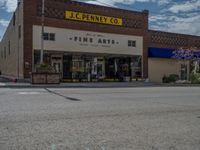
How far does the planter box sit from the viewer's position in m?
27.2

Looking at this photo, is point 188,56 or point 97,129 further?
point 188,56

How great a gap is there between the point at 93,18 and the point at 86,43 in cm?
303

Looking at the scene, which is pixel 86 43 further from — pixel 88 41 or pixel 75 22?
pixel 75 22

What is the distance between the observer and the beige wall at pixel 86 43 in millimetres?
32384

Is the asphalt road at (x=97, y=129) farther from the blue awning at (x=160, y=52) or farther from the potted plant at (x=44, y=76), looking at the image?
the blue awning at (x=160, y=52)

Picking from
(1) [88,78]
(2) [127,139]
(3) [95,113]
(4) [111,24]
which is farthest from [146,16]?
(2) [127,139]

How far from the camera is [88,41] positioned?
114 feet

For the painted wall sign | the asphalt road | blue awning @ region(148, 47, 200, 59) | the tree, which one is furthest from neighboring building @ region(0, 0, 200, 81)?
the asphalt road

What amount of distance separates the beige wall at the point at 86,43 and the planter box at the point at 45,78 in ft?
16.8

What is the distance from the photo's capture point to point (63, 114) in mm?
9969

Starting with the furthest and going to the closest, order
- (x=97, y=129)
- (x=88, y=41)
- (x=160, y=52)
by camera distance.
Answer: (x=160, y=52)
(x=88, y=41)
(x=97, y=129)

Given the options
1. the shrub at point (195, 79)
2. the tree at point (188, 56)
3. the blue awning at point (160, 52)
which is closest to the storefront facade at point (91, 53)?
the blue awning at point (160, 52)

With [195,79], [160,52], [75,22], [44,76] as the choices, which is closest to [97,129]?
[44,76]

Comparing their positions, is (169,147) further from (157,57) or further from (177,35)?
(177,35)
